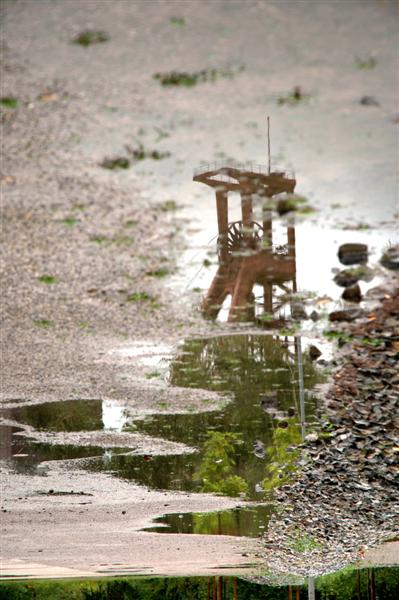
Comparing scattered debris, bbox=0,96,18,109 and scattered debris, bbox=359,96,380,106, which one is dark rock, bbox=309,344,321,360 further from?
scattered debris, bbox=0,96,18,109

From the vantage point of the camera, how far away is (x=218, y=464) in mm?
4969

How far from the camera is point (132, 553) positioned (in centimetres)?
519

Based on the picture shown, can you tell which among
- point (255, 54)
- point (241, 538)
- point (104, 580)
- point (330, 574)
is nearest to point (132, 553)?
point (241, 538)

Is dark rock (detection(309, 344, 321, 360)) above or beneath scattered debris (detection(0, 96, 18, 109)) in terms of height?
beneath

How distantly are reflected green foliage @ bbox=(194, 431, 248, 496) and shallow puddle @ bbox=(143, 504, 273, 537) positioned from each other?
179 mm

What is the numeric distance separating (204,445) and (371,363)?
1.34 meters

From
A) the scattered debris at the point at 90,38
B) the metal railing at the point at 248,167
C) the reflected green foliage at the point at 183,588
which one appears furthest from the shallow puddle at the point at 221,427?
the scattered debris at the point at 90,38

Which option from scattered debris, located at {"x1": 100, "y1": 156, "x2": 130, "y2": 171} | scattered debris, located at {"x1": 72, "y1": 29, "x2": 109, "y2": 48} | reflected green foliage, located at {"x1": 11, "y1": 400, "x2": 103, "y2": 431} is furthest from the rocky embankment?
scattered debris, located at {"x1": 72, "y1": 29, "x2": 109, "y2": 48}

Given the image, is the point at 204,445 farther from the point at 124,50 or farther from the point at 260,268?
the point at 124,50

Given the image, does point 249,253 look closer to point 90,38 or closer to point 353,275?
point 353,275

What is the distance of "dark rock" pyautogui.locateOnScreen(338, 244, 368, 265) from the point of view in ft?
15.8

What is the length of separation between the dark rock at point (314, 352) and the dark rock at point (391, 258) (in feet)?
2.52

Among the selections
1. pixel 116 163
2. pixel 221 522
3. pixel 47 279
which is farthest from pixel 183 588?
pixel 116 163

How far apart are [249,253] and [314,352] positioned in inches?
33.8
